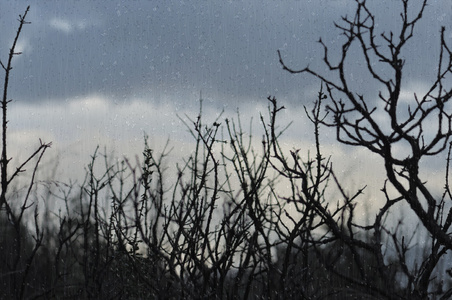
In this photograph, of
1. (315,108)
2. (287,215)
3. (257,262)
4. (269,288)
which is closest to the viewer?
(269,288)

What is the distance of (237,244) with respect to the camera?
4996 mm

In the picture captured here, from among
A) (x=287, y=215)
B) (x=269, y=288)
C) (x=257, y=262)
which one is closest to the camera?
(x=269, y=288)

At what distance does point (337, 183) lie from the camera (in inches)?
180

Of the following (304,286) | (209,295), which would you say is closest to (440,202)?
(304,286)

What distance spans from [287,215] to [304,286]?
772 mm

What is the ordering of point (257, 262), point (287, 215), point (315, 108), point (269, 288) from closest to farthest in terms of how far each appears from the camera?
point (269, 288) < point (257, 262) < point (287, 215) < point (315, 108)

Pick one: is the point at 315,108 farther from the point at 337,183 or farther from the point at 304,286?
the point at 304,286

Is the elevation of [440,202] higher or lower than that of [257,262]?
higher

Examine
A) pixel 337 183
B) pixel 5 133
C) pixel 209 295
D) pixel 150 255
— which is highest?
pixel 5 133

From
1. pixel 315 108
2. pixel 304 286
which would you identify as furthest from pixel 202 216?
pixel 315 108

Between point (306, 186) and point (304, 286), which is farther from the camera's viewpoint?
point (306, 186)

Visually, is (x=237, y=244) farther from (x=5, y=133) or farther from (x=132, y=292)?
(x=5, y=133)

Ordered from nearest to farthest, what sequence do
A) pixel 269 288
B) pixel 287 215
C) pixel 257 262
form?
pixel 269 288 < pixel 257 262 < pixel 287 215

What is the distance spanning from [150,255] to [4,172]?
4.96 feet
